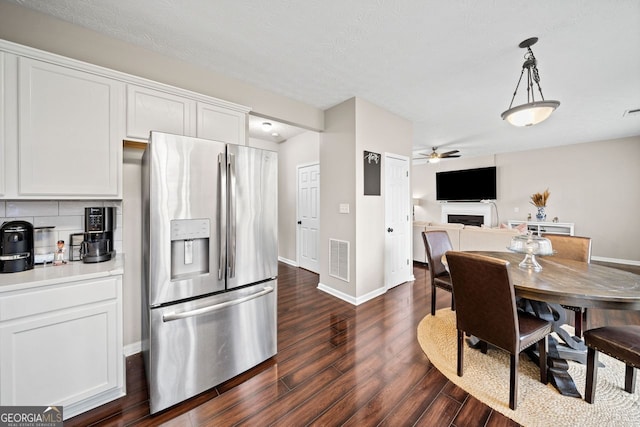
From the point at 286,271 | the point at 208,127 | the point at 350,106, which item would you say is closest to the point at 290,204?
the point at 286,271

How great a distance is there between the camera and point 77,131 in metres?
1.68

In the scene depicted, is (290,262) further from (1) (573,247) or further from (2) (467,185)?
(2) (467,185)

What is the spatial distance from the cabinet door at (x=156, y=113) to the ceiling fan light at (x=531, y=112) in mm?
2884

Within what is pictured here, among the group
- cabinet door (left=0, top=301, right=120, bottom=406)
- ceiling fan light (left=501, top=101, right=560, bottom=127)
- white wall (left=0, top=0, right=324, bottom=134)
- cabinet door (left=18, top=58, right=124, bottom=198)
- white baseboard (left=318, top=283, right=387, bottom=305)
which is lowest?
white baseboard (left=318, top=283, right=387, bottom=305)

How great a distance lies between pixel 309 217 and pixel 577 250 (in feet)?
12.2

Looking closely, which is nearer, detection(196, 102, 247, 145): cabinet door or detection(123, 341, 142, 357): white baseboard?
detection(123, 341, 142, 357): white baseboard

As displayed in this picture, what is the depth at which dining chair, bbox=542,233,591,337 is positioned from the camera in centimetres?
226

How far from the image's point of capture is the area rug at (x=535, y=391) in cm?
148

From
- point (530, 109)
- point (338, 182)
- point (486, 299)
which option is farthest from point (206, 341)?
point (530, 109)

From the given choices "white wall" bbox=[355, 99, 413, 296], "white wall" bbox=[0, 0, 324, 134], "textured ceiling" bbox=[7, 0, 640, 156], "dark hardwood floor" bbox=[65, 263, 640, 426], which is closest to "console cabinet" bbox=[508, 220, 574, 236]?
"textured ceiling" bbox=[7, 0, 640, 156]

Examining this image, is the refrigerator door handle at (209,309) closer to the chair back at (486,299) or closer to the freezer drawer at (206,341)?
the freezer drawer at (206,341)

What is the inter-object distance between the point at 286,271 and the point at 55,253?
3.39 m

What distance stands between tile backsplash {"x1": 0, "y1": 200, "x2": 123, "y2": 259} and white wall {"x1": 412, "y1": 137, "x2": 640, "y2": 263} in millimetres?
8676

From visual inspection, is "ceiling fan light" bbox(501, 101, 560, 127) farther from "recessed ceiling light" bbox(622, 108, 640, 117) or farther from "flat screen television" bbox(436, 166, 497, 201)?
"flat screen television" bbox(436, 166, 497, 201)
